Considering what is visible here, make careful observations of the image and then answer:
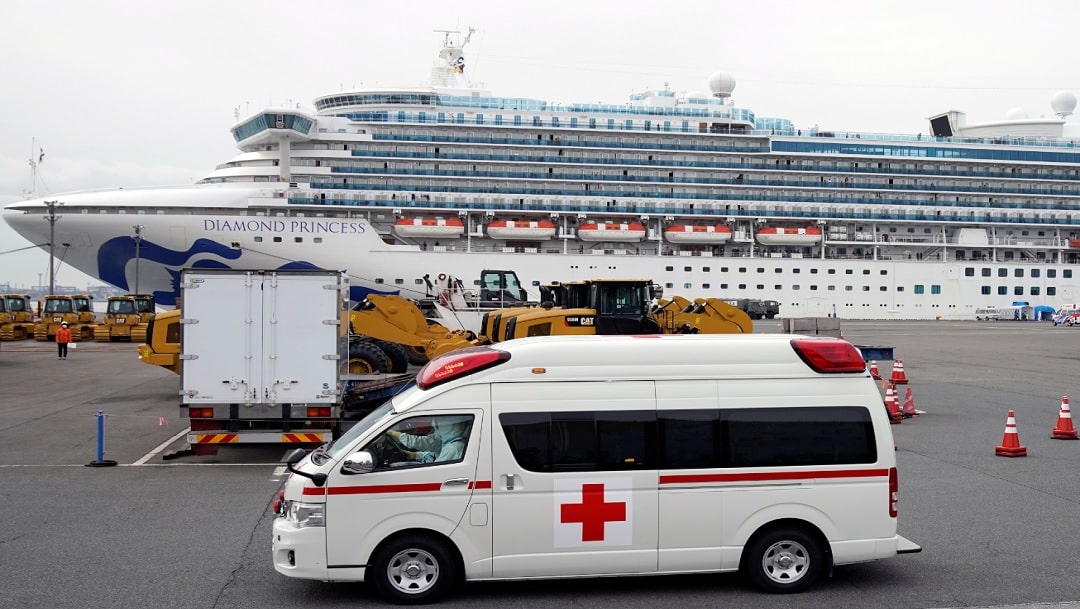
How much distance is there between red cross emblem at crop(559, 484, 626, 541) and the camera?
232 inches

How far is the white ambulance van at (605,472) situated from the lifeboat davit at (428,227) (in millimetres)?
37514

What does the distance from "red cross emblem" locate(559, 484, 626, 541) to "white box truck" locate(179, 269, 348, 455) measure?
5.67m

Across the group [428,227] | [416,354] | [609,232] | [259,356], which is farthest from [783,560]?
[609,232]

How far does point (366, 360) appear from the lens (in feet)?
55.3

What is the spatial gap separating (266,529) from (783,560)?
453 cm

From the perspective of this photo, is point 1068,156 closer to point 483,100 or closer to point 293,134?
point 483,100

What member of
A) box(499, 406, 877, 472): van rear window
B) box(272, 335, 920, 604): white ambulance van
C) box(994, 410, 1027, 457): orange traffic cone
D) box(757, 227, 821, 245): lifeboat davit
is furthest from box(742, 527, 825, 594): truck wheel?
box(757, 227, 821, 245): lifeboat davit

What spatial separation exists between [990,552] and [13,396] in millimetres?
18266

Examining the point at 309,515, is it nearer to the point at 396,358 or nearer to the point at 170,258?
the point at 396,358

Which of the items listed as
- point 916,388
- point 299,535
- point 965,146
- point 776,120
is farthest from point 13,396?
point 965,146

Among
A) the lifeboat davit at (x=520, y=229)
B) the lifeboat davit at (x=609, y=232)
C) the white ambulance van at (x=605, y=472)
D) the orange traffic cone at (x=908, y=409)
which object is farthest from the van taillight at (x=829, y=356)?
the lifeboat davit at (x=609, y=232)

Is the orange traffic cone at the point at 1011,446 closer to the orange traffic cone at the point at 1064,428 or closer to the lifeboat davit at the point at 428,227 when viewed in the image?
the orange traffic cone at the point at 1064,428

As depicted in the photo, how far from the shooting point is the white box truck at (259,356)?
10.7 metres

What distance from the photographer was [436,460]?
233 inches
